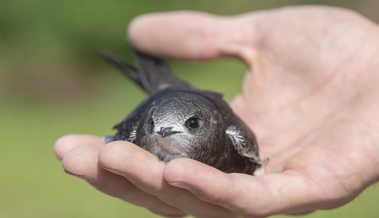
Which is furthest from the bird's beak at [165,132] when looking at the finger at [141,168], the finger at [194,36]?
the finger at [194,36]

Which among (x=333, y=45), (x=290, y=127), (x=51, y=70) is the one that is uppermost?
(x=333, y=45)

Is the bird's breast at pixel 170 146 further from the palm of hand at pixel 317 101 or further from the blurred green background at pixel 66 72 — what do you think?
the blurred green background at pixel 66 72

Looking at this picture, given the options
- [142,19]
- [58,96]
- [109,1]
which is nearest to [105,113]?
[58,96]

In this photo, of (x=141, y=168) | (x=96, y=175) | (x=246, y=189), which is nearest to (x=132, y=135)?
(x=96, y=175)

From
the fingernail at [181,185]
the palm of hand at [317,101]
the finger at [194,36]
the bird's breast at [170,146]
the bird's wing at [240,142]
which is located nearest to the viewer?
the fingernail at [181,185]

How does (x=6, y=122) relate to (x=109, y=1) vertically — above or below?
below

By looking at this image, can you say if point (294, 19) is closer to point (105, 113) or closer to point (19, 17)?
point (105, 113)
